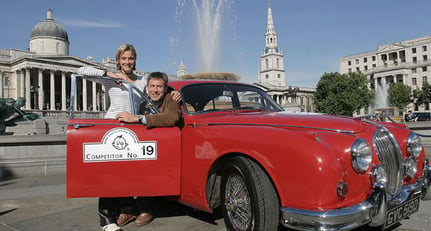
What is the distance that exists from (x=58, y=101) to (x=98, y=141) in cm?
6931

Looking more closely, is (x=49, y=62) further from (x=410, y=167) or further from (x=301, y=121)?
(x=410, y=167)

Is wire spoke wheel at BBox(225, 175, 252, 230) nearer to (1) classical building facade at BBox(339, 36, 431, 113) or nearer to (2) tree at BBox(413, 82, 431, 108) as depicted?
(2) tree at BBox(413, 82, 431, 108)

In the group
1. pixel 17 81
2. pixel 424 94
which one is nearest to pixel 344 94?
pixel 424 94

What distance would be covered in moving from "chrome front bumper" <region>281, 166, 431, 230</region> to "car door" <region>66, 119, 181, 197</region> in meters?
1.49

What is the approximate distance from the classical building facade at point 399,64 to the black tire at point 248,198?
83.6 metres

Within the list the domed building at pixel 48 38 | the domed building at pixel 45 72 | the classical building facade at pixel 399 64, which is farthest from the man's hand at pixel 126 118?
the classical building facade at pixel 399 64

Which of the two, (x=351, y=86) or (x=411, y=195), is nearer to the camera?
Result: (x=411, y=195)

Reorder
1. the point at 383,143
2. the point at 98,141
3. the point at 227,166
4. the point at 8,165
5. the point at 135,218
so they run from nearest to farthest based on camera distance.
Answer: the point at 383,143
the point at 227,166
the point at 98,141
the point at 135,218
the point at 8,165

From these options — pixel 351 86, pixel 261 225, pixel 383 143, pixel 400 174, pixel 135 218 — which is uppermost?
pixel 351 86

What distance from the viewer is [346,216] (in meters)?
2.59

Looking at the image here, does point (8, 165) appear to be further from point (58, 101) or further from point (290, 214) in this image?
point (58, 101)

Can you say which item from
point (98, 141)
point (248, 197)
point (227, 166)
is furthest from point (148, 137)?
point (248, 197)

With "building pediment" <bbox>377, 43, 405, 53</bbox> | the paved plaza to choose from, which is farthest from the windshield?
"building pediment" <bbox>377, 43, 405, 53</bbox>

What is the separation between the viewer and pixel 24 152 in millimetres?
8523
